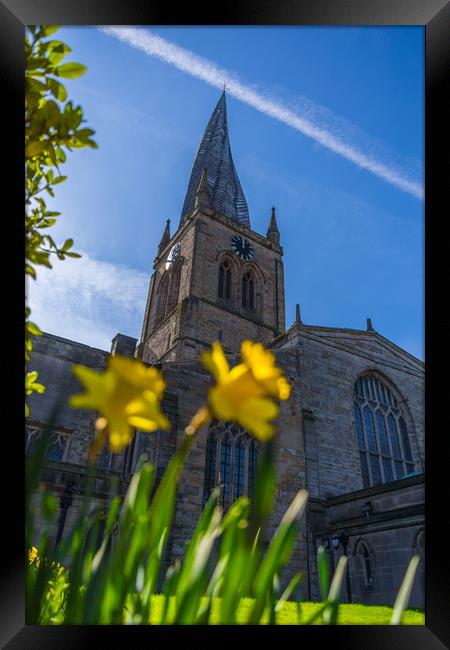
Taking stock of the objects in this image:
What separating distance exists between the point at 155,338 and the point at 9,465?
72.8 ft

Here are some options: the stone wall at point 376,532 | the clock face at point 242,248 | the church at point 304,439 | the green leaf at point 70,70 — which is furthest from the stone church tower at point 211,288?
the green leaf at point 70,70

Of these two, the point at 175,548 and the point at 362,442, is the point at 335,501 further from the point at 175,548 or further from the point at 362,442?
the point at 175,548

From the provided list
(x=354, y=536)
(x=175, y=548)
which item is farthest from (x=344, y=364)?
(x=175, y=548)

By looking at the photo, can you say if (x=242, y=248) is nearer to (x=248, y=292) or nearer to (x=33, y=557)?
(x=248, y=292)

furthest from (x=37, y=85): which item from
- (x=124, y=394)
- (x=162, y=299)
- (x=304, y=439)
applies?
(x=162, y=299)

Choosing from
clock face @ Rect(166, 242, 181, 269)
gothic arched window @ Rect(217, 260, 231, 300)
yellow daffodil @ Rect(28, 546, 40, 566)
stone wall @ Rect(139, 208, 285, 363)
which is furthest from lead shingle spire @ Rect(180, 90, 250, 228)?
yellow daffodil @ Rect(28, 546, 40, 566)

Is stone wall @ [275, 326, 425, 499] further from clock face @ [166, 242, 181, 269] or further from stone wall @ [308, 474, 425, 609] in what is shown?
clock face @ [166, 242, 181, 269]

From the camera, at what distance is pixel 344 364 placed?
15875 millimetres

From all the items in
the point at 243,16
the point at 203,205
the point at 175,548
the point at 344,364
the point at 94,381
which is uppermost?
the point at 203,205

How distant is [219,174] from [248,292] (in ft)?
41.7

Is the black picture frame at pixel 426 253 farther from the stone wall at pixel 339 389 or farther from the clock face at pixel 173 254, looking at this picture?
the clock face at pixel 173 254

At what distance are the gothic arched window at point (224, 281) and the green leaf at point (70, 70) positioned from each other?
22327mm

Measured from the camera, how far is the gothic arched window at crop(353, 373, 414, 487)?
49.0 ft

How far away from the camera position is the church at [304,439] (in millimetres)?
10141
